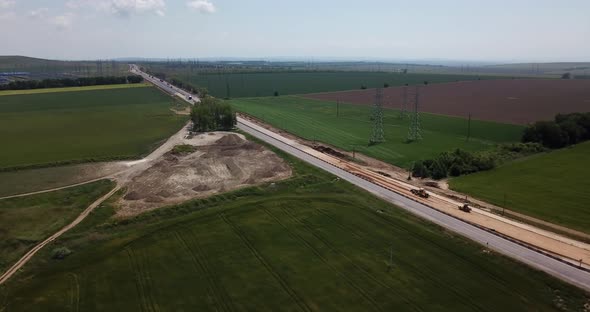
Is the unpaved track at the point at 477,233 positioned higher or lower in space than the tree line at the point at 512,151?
lower

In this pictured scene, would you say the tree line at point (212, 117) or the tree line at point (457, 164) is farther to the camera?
the tree line at point (212, 117)

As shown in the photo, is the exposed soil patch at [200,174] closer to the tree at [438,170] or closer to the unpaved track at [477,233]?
the unpaved track at [477,233]

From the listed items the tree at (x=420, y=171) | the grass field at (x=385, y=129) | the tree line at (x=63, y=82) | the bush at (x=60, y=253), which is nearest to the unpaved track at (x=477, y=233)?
the tree at (x=420, y=171)

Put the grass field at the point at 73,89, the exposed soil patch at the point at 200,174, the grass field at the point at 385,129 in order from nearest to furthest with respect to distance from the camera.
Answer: the exposed soil patch at the point at 200,174 < the grass field at the point at 385,129 < the grass field at the point at 73,89

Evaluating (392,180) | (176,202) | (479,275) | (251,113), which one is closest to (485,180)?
(392,180)

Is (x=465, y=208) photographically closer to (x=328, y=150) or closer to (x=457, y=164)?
(x=457, y=164)

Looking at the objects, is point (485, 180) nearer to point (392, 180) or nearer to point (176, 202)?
point (392, 180)

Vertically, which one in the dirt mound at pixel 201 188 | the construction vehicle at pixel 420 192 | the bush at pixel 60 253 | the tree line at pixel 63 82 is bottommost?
the bush at pixel 60 253
